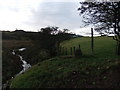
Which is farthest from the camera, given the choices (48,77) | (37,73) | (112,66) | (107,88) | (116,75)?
(37,73)

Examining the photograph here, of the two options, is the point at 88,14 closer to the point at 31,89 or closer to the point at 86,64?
the point at 86,64

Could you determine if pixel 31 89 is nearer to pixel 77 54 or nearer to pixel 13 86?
pixel 13 86

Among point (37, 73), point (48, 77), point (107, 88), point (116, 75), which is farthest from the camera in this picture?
point (37, 73)

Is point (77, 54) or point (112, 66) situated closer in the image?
point (112, 66)

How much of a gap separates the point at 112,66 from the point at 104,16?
8955 millimetres

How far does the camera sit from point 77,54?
98.2 ft

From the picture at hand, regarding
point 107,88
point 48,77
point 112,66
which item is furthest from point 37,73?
point 107,88

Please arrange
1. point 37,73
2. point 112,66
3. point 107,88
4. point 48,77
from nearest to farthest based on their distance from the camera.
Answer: point 107,88 < point 112,66 < point 48,77 < point 37,73

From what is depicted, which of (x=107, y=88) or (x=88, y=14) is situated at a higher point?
(x=88, y=14)

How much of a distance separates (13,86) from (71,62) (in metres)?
5.81

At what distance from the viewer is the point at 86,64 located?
25812 mm

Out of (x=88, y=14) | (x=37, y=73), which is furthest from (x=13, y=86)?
(x=88, y=14)

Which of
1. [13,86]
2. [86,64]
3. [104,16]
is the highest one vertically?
[104,16]

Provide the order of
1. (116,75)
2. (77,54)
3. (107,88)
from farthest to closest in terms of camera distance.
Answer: (77,54) → (116,75) → (107,88)
